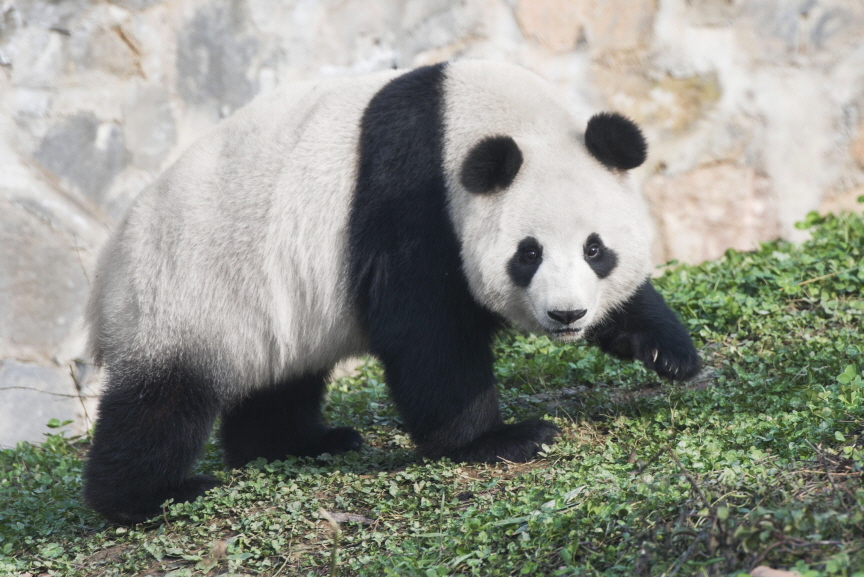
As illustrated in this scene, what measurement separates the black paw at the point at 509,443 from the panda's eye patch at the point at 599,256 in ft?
2.35

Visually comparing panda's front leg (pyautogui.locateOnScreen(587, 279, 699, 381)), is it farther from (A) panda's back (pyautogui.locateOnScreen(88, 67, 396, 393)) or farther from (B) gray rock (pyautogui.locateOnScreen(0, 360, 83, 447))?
(B) gray rock (pyautogui.locateOnScreen(0, 360, 83, 447))

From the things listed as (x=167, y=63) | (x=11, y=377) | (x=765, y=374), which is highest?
(x=167, y=63)

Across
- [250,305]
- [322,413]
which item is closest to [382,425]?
[322,413]

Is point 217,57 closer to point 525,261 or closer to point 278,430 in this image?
point 278,430

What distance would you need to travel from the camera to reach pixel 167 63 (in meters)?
5.97

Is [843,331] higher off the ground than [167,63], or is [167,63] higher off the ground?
[167,63]

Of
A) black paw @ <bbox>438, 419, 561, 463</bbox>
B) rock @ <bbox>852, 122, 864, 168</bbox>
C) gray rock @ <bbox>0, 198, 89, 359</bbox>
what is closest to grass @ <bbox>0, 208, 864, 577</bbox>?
black paw @ <bbox>438, 419, 561, 463</bbox>

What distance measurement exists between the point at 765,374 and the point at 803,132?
116 inches

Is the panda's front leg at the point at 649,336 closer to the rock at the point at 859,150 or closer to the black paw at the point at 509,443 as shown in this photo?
the black paw at the point at 509,443

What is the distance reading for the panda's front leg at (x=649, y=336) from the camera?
3.85m

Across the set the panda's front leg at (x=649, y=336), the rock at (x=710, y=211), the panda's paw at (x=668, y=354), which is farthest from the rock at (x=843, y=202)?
the panda's paw at (x=668, y=354)

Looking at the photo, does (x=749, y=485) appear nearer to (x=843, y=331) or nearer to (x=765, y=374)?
(x=765, y=374)

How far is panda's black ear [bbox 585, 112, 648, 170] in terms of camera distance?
3643 millimetres

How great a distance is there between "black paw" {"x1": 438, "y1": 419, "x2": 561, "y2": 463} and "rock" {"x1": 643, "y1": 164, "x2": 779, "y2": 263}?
3056mm
